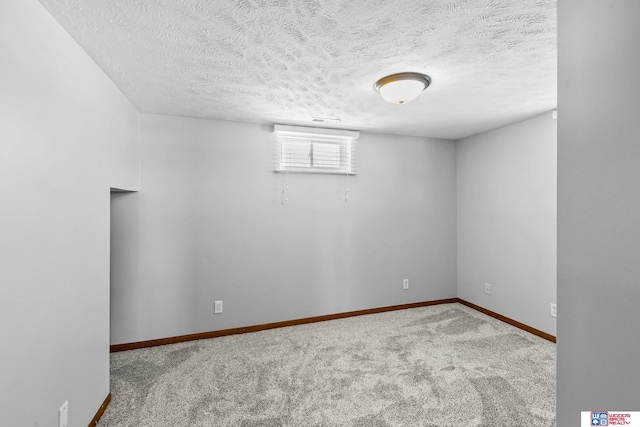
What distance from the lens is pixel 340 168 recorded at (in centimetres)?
372


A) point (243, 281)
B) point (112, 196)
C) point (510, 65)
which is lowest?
point (243, 281)

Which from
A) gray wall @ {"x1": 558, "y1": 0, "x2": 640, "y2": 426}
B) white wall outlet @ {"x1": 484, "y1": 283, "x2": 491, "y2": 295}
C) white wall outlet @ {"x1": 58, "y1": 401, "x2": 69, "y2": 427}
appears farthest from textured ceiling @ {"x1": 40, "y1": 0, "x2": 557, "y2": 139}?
white wall outlet @ {"x1": 484, "y1": 283, "x2": 491, "y2": 295}

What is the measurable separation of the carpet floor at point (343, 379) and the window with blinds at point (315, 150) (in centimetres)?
187

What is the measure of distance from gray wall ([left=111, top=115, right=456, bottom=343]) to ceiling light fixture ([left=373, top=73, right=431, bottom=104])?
156cm

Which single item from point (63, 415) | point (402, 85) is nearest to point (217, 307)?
point (63, 415)

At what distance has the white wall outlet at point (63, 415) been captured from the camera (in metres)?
1.53

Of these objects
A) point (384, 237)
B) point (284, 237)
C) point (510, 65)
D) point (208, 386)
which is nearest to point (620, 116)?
point (510, 65)

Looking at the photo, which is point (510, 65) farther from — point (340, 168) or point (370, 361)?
point (370, 361)

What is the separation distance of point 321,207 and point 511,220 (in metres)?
2.23

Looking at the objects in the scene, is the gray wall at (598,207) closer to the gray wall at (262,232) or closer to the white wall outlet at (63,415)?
the white wall outlet at (63,415)

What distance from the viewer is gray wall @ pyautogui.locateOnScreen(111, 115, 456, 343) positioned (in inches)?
118

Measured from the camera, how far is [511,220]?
11.5 feet

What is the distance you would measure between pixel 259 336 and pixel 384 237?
1947mm

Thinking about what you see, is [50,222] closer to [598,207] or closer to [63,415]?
[63,415]
